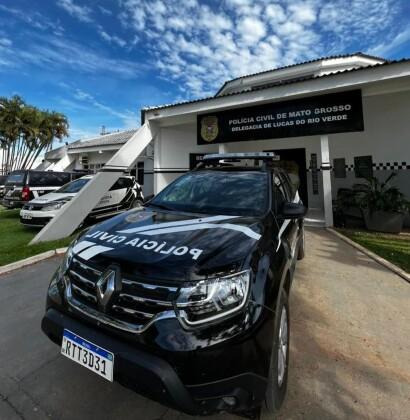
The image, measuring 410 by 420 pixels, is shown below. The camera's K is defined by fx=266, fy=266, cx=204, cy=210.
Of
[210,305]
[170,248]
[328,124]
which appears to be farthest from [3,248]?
[328,124]

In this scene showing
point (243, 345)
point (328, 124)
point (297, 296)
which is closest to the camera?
point (243, 345)

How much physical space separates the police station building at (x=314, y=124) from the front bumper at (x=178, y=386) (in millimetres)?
6862

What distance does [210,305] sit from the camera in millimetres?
1356

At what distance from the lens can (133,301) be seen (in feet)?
4.74

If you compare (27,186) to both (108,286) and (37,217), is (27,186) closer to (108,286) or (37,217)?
(37,217)

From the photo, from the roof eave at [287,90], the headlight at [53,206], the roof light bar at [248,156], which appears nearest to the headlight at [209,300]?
the roof light bar at [248,156]

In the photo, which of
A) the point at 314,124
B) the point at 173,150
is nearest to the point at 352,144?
the point at 314,124

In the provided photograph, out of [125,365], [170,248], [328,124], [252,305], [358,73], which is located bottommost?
[125,365]

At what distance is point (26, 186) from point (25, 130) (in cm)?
1717

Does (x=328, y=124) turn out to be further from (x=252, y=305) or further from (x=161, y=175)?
(x=252, y=305)

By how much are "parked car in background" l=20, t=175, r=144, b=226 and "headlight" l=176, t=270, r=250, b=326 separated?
6915 millimetres

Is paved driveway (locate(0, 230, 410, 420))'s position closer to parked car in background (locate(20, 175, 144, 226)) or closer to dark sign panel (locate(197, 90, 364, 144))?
parked car in background (locate(20, 175, 144, 226))

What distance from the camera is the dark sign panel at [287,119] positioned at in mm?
7129

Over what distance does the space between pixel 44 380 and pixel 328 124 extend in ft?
26.0
